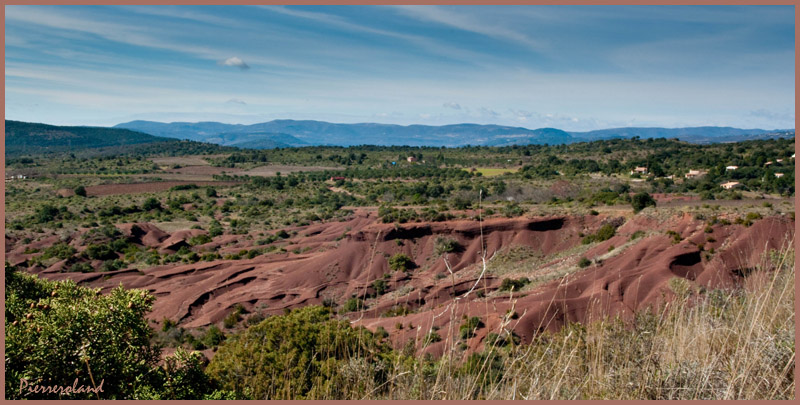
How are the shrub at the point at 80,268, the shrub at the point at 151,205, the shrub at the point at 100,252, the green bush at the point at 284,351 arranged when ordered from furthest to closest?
the shrub at the point at 151,205 → the shrub at the point at 100,252 → the shrub at the point at 80,268 → the green bush at the point at 284,351

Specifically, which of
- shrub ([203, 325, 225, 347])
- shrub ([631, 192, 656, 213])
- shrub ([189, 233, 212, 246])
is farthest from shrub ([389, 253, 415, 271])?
shrub ([189, 233, 212, 246])

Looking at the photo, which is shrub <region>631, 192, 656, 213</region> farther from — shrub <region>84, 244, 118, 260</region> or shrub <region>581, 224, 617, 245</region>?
shrub <region>84, 244, 118, 260</region>

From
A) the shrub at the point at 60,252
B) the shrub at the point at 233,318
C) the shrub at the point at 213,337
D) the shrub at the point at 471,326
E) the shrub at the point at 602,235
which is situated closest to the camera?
the shrub at the point at 471,326

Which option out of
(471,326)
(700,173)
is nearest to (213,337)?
(471,326)

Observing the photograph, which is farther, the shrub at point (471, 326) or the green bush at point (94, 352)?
the green bush at point (94, 352)

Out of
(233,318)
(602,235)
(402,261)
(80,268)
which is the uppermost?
(602,235)

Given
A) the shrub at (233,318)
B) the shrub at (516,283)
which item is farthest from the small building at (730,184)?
the shrub at (233,318)

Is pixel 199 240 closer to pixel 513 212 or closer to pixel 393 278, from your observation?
pixel 513 212

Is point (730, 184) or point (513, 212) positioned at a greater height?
point (730, 184)

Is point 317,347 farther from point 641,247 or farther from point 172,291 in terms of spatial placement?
point 172,291

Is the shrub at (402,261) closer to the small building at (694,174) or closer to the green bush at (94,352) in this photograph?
the green bush at (94,352)

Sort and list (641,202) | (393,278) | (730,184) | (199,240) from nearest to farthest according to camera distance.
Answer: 1. (393,278)
2. (641,202)
3. (199,240)
4. (730,184)

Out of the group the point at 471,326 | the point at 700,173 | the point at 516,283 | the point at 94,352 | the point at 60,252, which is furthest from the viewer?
the point at 700,173

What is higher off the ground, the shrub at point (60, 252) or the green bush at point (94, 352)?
the green bush at point (94, 352)
